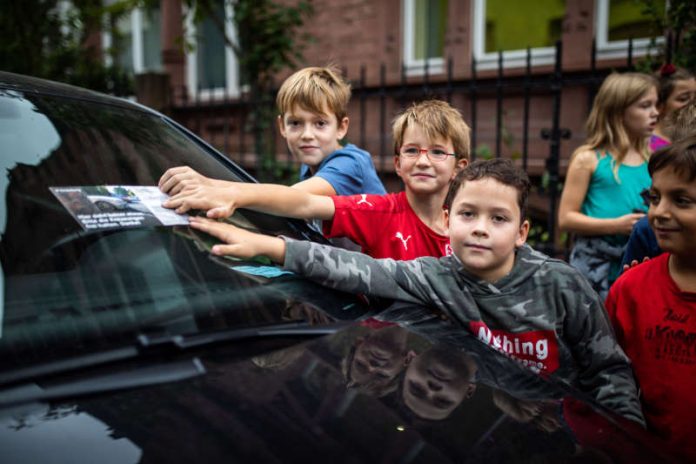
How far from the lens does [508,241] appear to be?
65.8 inches

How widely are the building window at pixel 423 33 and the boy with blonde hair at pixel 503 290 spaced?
5247 millimetres

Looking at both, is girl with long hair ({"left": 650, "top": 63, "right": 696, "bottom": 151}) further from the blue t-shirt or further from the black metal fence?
the blue t-shirt

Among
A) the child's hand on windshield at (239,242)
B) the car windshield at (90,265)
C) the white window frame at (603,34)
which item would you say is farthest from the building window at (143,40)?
the child's hand on windshield at (239,242)

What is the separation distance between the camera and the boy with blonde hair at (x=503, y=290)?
1.65m

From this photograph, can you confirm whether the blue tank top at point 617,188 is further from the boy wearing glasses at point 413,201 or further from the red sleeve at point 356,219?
the red sleeve at point 356,219

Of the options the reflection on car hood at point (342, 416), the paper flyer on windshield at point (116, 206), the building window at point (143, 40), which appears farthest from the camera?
the building window at point (143, 40)

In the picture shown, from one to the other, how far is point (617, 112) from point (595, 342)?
1471mm

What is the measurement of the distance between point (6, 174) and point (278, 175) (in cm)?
530

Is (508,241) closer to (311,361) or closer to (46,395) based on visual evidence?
(311,361)

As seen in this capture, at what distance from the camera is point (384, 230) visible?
6.91 ft

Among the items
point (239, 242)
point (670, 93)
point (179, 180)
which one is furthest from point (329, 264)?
point (670, 93)

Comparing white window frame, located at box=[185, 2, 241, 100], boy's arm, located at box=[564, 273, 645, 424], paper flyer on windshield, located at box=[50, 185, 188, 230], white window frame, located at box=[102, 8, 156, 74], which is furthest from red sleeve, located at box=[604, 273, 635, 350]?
white window frame, located at box=[102, 8, 156, 74]

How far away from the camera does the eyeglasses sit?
2.10 m

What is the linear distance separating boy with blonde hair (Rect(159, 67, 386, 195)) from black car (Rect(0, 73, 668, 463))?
684 millimetres
